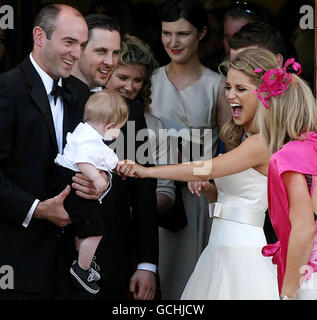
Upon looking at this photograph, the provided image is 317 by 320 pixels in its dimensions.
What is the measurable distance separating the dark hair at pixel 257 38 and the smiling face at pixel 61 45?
98 centimetres

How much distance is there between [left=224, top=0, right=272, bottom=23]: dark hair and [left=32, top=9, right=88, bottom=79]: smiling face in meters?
1.32

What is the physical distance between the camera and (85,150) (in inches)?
140

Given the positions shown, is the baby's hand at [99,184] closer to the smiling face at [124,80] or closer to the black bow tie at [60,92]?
the black bow tie at [60,92]

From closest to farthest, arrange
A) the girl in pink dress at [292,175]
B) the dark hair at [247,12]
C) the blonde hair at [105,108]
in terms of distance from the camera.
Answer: the girl in pink dress at [292,175] < the blonde hair at [105,108] < the dark hair at [247,12]

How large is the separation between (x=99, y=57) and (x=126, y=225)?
2.83 feet

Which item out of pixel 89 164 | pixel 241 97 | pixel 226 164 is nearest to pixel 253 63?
pixel 241 97

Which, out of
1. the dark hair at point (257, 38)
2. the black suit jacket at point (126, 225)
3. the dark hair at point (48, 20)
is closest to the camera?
the dark hair at point (48, 20)

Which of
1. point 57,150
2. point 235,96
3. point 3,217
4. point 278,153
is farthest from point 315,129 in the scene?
point 3,217

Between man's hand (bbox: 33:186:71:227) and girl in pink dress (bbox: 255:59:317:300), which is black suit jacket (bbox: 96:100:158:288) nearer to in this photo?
man's hand (bbox: 33:186:71:227)

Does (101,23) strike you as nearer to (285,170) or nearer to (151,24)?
(151,24)

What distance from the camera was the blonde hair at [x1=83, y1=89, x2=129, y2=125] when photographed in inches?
142

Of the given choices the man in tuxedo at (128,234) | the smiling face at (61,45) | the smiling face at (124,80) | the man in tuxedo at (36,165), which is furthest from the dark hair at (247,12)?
the man in tuxedo at (36,165)

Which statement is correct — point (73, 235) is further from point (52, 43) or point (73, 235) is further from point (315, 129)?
point (315, 129)

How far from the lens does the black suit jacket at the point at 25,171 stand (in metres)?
3.52
